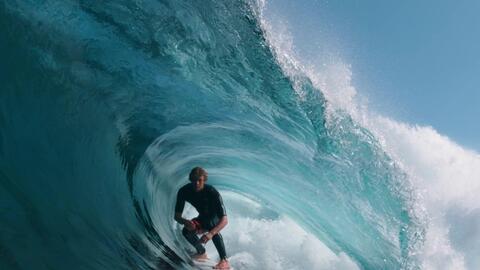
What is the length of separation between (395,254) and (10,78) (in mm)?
9376

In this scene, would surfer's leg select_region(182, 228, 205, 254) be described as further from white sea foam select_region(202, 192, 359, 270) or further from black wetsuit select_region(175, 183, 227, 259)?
white sea foam select_region(202, 192, 359, 270)

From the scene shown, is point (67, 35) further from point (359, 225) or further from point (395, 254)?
point (395, 254)

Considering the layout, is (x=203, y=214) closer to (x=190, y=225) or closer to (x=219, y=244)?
(x=190, y=225)

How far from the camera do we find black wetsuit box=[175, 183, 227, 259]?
641cm

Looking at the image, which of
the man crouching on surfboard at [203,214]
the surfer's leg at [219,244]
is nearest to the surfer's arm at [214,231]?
the man crouching on surfboard at [203,214]

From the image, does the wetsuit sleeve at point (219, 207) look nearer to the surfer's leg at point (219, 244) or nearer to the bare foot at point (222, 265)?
the surfer's leg at point (219, 244)

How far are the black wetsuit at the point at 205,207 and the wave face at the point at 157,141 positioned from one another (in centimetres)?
38

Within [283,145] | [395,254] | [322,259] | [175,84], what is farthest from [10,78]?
[322,259]

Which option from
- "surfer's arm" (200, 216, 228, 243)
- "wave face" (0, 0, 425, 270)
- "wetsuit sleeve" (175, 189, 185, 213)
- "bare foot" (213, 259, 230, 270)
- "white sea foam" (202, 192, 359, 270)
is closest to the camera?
"wave face" (0, 0, 425, 270)

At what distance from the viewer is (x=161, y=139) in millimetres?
9633

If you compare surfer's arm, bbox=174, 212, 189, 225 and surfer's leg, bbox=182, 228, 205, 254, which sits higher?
surfer's arm, bbox=174, 212, 189, 225

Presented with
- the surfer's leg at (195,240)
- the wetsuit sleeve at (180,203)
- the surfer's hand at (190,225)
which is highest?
the wetsuit sleeve at (180,203)

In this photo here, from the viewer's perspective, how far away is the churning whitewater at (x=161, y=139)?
392 centimetres

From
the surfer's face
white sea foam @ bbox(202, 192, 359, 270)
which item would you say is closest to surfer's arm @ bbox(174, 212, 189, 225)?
the surfer's face
